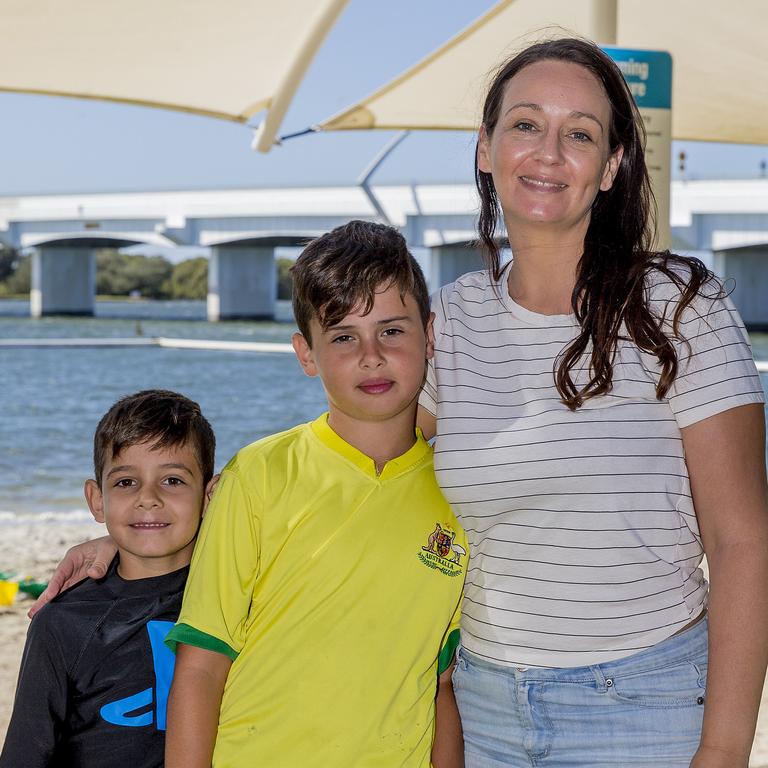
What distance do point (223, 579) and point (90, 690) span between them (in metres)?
0.52

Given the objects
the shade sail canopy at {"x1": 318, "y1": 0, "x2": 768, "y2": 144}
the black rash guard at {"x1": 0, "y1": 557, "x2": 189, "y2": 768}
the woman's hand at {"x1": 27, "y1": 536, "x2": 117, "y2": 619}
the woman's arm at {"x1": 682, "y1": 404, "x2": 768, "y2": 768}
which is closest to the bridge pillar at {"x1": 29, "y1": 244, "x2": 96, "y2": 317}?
the shade sail canopy at {"x1": 318, "y1": 0, "x2": 768, "y2": 144}

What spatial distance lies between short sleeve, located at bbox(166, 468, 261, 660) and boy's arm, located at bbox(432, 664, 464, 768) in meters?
0.43

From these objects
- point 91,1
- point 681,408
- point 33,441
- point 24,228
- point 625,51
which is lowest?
point 33,441

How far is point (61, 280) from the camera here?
6056 cm

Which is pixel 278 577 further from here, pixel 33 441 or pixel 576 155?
pixel 33 441

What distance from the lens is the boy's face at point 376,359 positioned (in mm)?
2006

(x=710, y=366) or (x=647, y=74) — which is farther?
(x=647, y=74)

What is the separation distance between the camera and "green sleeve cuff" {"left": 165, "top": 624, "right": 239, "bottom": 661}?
1.84 m

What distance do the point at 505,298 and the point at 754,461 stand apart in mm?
551

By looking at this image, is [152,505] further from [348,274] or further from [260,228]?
[260,228]

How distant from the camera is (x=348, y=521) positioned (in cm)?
193

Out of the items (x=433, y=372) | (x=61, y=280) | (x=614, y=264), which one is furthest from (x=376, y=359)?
(x=61, y=280)

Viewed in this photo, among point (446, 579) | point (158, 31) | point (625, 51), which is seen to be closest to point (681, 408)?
point (446, 579)

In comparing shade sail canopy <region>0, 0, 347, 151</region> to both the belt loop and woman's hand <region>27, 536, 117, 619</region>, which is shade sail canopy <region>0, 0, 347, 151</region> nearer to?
woman's hand <region>27, 536, 117, 619</region>
